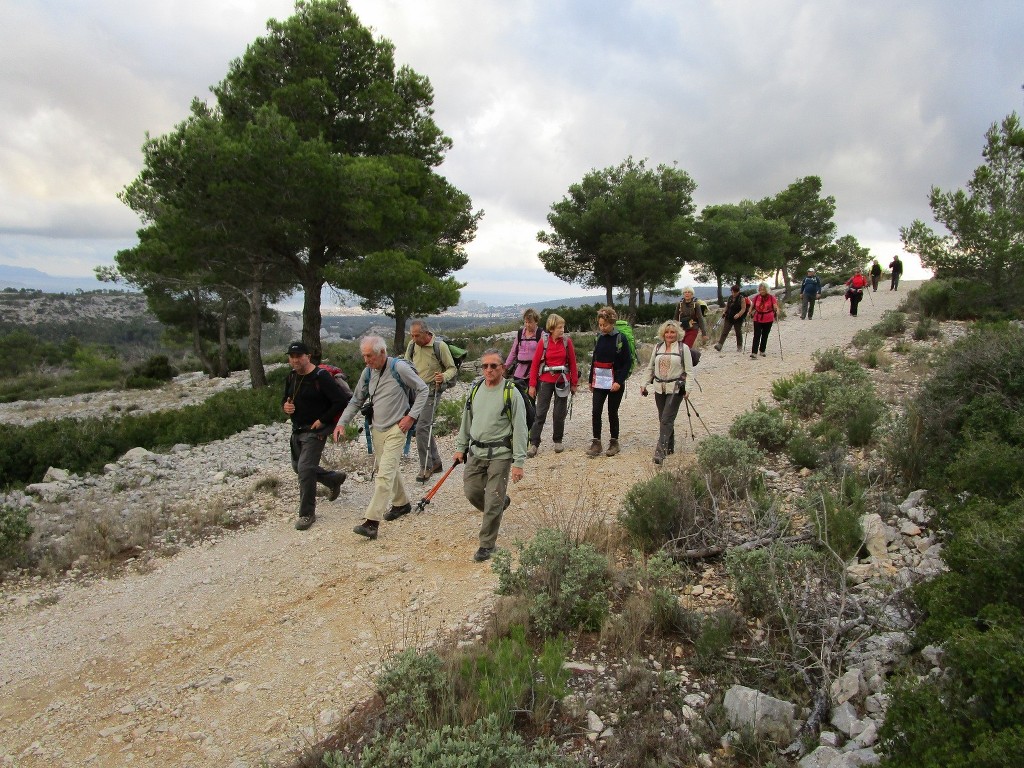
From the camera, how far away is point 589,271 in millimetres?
34469

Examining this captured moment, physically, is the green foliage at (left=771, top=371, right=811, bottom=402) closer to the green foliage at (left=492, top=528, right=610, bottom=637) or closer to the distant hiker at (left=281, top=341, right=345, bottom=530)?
the green foliage at (left=492, top=528, right=610, bottom=637)

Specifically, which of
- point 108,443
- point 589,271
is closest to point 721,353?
point 108,443

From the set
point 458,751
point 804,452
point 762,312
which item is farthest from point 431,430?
point 762,312

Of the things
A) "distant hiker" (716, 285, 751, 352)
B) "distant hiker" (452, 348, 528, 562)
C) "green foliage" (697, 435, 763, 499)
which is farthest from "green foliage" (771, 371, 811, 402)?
"distant hiker" (452, 348, 528, 562)

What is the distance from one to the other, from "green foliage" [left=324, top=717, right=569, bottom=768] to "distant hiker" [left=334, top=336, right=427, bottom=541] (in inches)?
129

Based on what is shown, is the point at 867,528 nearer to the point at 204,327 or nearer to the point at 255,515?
the point at 255,515

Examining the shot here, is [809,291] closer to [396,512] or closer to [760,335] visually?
[760,335]

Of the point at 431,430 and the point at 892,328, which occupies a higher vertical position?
the point at 892,328

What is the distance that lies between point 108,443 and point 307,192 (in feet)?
24.8

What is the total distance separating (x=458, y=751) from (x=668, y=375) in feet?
17.1

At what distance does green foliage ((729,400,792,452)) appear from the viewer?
283 inches

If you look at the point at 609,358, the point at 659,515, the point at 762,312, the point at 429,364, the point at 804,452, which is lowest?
the point at 659,515

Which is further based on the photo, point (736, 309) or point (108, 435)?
point (736, 309)

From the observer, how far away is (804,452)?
6402mm
